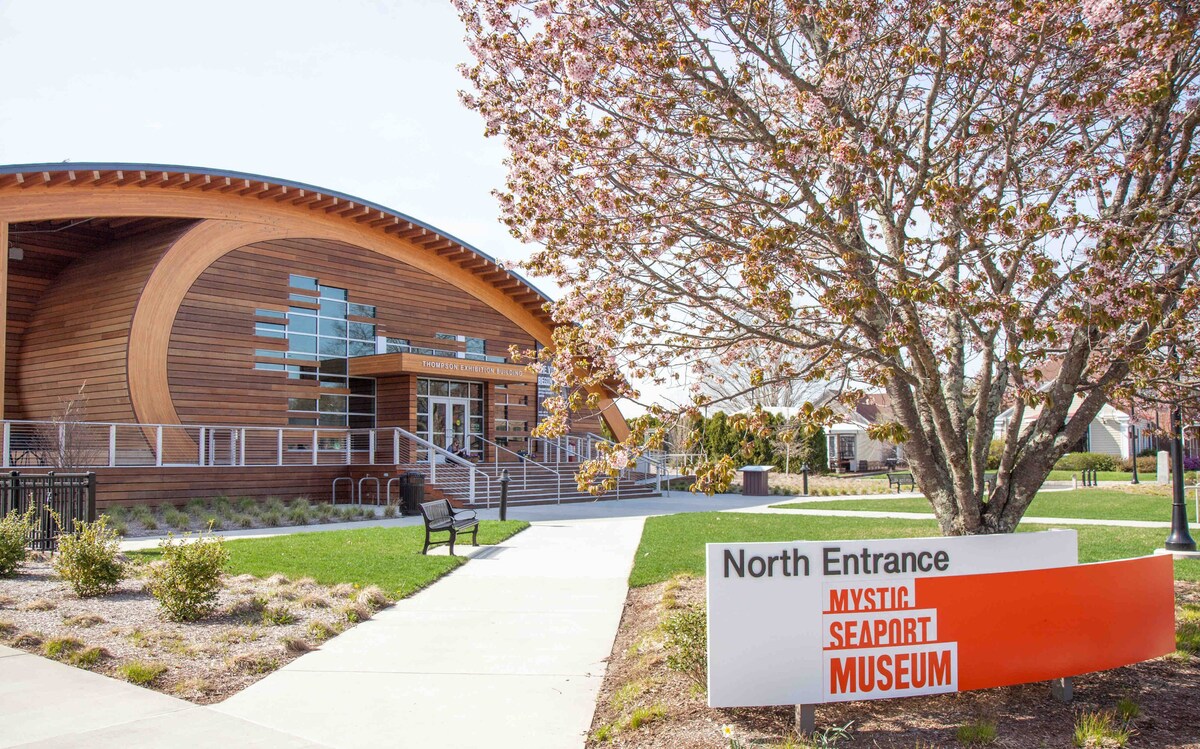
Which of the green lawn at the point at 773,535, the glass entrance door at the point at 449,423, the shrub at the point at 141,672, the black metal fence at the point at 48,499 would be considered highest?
the glass entrance door at the point at 449,423

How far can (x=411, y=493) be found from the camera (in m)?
21.8

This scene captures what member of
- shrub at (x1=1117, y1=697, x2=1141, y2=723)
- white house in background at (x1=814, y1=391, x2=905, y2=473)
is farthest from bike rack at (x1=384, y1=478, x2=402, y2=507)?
white house in background at (x1=814, y1=391, x2=905, y2=473)

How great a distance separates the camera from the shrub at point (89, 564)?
923 centimetres

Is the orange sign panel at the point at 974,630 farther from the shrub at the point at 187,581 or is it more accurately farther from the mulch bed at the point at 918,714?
the shrub at the point at 187,581

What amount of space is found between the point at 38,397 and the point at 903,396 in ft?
89.6

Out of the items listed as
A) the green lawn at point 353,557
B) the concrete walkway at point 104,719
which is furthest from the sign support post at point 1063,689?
the green lawn at point 353,557

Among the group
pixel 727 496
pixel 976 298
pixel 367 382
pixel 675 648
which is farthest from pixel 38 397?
pixel 976 298

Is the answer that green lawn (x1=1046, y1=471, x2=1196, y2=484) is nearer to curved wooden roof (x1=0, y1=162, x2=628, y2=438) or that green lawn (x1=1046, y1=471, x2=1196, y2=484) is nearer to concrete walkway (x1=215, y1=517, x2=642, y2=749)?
curved wooden roof (x1=0, y1=162, x2=628, y2=438)

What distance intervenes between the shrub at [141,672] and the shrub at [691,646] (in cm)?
360

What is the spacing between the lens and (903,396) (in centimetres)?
686

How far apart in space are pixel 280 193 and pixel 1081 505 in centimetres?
2301

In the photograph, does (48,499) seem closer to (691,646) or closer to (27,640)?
(27,640)

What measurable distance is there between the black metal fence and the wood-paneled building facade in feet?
30.2

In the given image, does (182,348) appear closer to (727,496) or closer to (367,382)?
(367,382)
